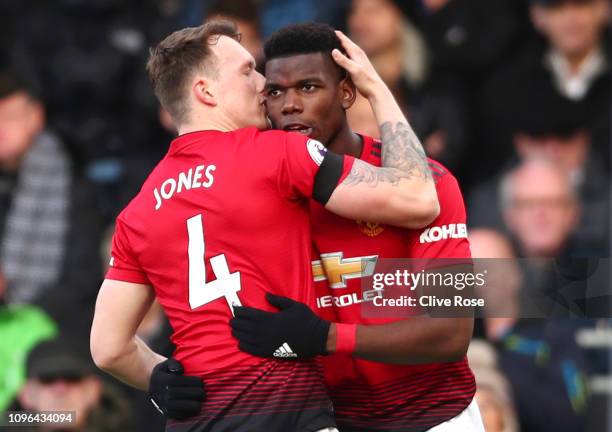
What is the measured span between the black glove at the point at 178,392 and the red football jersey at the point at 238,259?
0.04 metres

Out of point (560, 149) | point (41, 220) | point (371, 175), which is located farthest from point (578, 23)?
point (371, 175)

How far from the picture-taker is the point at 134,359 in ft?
19.6

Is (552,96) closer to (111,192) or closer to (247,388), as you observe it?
(111,192)

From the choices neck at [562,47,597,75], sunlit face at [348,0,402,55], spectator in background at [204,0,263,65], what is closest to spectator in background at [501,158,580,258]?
neck at [562,47,597,75]

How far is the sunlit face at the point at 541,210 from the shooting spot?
962 cm

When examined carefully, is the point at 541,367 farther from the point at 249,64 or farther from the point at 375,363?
the point at 249,64

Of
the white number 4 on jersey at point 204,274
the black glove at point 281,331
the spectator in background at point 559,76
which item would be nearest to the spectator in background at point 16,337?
the spectator in background at point 559,76

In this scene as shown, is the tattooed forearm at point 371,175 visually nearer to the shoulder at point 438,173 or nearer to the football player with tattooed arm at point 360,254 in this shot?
the football player with tattooed arm at point 360,254

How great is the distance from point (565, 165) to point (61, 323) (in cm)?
365

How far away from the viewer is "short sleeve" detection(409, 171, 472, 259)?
5758 millimetres

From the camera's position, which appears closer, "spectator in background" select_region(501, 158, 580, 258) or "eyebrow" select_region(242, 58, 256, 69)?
"eyebrow" select_region(242, 58, 256, 69)

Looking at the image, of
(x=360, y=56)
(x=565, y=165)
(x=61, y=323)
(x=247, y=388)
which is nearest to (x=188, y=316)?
(x=247, y=388)

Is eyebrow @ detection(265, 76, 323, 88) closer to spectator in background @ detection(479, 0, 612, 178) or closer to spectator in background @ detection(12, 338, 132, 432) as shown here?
spectator in background @ detection(12, 338, 132, 432)

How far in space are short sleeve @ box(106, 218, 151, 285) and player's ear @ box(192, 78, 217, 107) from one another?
58 cm
